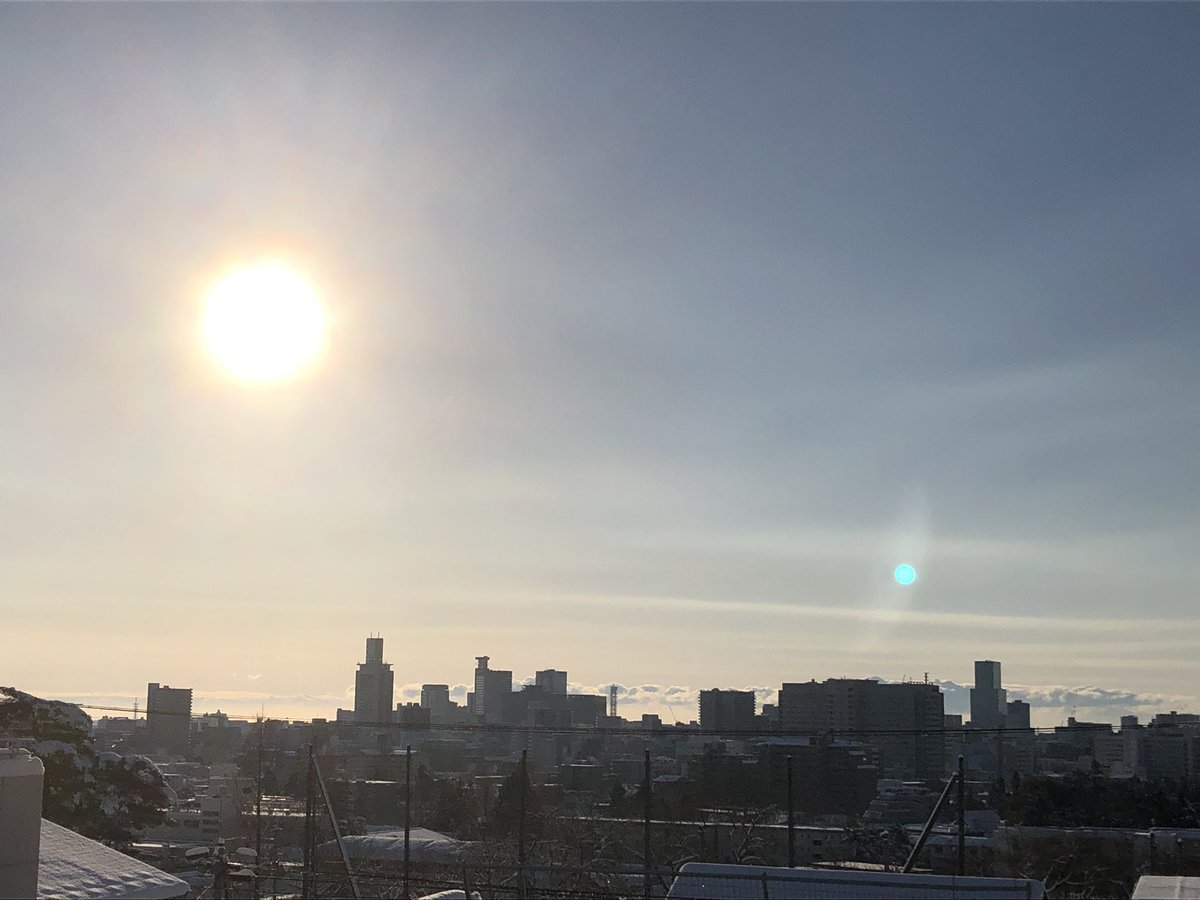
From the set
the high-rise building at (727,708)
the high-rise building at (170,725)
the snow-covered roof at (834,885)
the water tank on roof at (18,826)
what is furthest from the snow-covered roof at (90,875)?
the high-rise building at (170,725)

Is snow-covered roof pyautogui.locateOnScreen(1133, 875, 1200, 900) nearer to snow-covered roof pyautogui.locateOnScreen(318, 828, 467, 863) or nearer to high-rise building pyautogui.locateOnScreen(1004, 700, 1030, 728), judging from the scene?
snow-covered roof pyautogui.locateOnScreen(318, 828, 467, 863)

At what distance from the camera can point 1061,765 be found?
88.9 metres

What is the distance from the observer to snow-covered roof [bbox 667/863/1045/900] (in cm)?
1256

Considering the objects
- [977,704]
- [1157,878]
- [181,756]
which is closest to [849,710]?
[977,704]

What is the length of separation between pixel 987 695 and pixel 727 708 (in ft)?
204

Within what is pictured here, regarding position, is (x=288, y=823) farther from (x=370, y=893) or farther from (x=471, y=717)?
(x=471, y=717)

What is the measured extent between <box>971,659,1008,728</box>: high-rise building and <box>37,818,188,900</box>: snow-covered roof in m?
157

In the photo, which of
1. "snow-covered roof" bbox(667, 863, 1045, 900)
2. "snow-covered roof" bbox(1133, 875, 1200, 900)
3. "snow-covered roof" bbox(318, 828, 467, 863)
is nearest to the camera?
"snow-covered roof" bbox(1133, 875, 1200, 900)

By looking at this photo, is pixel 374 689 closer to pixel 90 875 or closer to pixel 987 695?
pixel 987 695

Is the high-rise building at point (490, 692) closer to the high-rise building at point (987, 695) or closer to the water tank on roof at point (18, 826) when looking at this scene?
the high-rise building at point (987, 695)

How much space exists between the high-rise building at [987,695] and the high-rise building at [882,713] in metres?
49.3

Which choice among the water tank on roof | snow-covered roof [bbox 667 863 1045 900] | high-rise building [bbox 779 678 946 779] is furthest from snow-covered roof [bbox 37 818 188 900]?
high-rise building [bbox 779 678 946 779]

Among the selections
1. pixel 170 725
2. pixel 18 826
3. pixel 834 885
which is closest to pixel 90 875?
pixel 18 826

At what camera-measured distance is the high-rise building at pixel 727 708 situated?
412 feet
